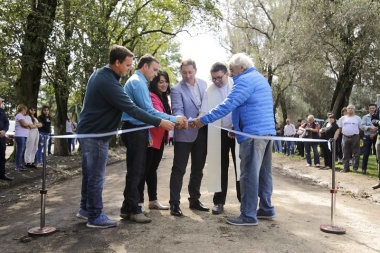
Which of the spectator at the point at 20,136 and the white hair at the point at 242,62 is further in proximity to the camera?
the spectator at the point at 20,136

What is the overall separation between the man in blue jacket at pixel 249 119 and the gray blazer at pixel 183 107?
0.45 meters

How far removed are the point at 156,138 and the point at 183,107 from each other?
0.66 m

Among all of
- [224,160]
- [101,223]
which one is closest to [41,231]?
[101,223]

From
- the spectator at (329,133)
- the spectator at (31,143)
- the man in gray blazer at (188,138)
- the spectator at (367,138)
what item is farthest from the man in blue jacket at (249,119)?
the spectator at (329,133)

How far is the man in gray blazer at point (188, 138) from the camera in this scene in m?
5.73

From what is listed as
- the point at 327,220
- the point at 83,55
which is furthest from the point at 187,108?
the point at 83,55

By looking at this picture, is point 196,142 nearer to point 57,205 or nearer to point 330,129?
point 57,205

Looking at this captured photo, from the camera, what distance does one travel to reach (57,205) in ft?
22.0

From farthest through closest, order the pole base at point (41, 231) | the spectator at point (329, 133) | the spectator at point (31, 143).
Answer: the spectator at point (329, 133)
the spectator at point (31, 143)
the pole base at point (41, 231)

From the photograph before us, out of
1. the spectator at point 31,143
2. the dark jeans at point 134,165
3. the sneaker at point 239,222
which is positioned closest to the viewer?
the sneaker at point 239,222

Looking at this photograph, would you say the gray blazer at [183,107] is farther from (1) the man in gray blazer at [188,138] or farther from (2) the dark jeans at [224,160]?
(2) the dark jeans at [224,160]

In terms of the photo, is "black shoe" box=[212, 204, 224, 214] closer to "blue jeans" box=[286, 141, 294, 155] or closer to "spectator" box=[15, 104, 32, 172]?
"spectator" box=[15, 104, 32, 172]

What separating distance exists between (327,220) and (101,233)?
3.20m

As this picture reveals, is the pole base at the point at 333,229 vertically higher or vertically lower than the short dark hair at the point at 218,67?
lower
